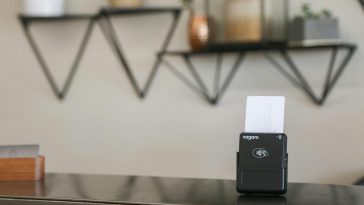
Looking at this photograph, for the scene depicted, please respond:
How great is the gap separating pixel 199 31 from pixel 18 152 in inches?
43.2

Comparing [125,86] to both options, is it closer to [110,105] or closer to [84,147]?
[110,105]

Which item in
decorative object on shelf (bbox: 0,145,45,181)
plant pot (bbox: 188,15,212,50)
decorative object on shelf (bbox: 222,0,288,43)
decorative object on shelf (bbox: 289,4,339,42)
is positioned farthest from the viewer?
plant pot (bbox: 188,15,212,50)

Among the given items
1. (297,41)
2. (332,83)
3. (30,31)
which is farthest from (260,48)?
(30,31)

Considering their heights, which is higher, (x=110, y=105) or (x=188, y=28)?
(x=188, y=28)

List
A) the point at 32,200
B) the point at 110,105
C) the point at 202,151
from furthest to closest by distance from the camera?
the point at 110,105 < the point at 202,151 < the point at 32,200

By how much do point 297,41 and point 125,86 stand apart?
94 centimetres

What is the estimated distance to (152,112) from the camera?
2715 millimetres

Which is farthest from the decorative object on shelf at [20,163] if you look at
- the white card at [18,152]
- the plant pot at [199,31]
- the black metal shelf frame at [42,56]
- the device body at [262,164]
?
the black metal shelf frame at [42,56]

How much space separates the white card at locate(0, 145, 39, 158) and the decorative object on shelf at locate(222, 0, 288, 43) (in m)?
1.09

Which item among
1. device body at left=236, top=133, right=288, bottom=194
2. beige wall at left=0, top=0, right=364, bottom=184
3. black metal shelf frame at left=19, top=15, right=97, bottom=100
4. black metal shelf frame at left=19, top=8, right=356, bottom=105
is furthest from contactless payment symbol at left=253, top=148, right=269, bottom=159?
black metal shelf frame at left=19, top=15, right=97, bottom=100

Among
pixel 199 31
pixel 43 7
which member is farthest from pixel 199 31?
pixel 43 7

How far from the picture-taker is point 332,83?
2359 mm

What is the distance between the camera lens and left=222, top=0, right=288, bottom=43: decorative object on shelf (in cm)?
234

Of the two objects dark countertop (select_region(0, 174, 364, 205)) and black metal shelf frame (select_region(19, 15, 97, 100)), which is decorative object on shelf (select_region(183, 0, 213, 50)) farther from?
dark countertop (select_region(0, 174, 364, 205))
